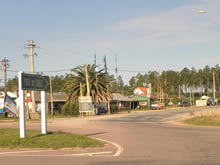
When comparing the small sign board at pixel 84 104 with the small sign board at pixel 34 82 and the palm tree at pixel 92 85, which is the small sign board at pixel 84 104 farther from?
the small sign board at pixel 34 82

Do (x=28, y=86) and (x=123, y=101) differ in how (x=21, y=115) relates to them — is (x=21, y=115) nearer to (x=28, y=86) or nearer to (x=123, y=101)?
(x=28, y=86)

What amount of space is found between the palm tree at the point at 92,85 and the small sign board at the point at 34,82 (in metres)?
37.6

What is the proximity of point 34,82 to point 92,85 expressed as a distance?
40.7 m

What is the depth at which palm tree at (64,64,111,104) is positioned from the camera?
56.7 meters

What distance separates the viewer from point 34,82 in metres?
16.7

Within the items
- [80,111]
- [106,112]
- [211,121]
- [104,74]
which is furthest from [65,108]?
[211,121]

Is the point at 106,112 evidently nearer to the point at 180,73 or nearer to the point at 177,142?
the point at 177,142

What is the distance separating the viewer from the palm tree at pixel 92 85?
5669cm

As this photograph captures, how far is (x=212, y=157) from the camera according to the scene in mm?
10633

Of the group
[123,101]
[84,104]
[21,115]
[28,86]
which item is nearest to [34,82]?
[28,86]

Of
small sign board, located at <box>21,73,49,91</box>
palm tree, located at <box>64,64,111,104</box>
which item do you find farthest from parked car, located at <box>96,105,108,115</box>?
small sign board, located at <box>21,73,49,91</box>

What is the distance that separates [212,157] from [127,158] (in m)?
2.71

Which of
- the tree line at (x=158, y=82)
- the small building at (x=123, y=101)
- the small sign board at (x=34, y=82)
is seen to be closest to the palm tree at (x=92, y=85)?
the tree line at (x=158, y=82)

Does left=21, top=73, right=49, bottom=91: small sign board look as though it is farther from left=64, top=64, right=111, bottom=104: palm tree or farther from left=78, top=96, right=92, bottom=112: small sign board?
left=64, top=64, right=111, bottom=104: palm tree
